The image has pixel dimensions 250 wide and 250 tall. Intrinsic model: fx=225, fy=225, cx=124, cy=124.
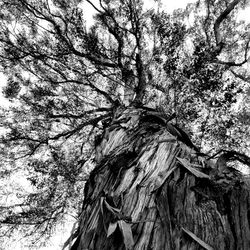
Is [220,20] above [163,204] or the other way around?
above

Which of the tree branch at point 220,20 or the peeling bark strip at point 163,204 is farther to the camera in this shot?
the tree branch at point 220,20

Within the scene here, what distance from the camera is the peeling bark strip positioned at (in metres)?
0.75

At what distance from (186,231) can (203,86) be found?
2153 millimetres

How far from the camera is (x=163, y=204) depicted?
85 cm

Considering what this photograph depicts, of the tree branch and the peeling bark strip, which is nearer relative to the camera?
the peeling bark strip

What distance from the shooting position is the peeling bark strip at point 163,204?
0.75 m

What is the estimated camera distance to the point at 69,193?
3.96 m

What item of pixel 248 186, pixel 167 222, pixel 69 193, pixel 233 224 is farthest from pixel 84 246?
pixel 69 193

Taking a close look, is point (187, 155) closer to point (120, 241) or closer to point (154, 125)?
point (154, 125)

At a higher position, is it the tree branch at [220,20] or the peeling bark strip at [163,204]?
the tree branch at [220,20]

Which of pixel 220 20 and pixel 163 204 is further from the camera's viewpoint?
pixel 220 20

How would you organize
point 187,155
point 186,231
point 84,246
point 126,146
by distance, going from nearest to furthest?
point 186,231
point 84,246
point 187,155
point 126,146

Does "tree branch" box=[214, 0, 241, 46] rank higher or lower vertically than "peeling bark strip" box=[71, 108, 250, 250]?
higher

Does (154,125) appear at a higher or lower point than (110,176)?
higher
